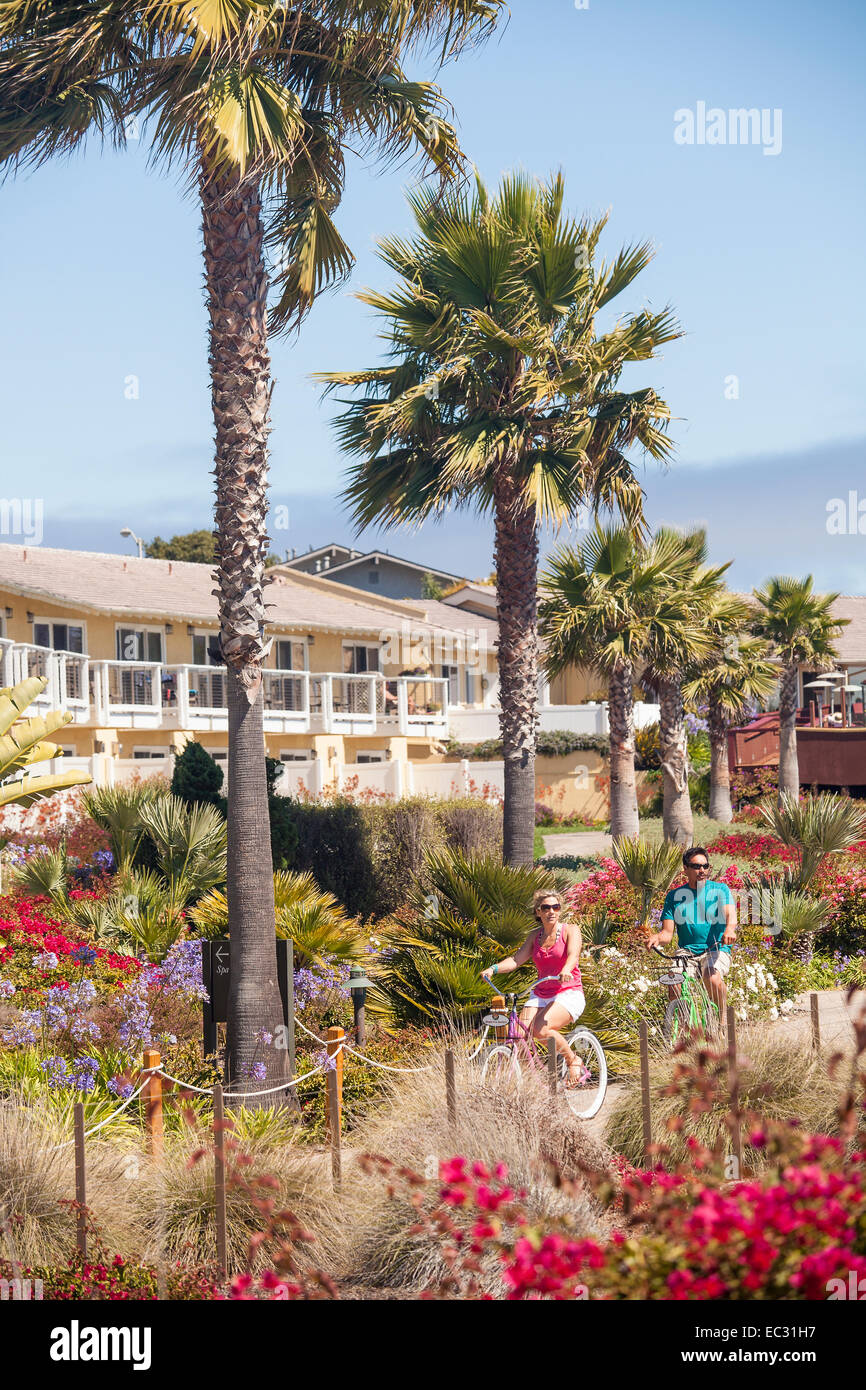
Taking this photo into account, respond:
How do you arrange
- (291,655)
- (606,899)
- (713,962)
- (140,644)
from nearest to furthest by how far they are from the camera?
(713,962) < (606,899) < (140,644) < (291,655)

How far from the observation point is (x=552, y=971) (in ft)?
31.1

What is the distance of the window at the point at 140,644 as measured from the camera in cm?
3575

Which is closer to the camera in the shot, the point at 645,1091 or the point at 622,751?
the point at 645,1091

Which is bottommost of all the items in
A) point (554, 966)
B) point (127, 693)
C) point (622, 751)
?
point (554, 966)

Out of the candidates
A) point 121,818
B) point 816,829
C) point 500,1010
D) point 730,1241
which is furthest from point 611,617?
point 730,1241

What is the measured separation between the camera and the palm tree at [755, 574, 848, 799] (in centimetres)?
3434

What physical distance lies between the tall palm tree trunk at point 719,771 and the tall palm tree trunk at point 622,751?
1041 cm

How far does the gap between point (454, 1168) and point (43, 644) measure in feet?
105

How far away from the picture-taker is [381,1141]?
712 centimetres

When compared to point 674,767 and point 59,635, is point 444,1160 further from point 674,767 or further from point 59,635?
point 59,635

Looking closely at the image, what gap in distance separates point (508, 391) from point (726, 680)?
16.8 metres

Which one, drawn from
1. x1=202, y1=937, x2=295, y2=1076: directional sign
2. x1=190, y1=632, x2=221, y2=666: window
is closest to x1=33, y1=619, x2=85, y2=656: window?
x1=190, y1=632, x2=221, y2=666: window
